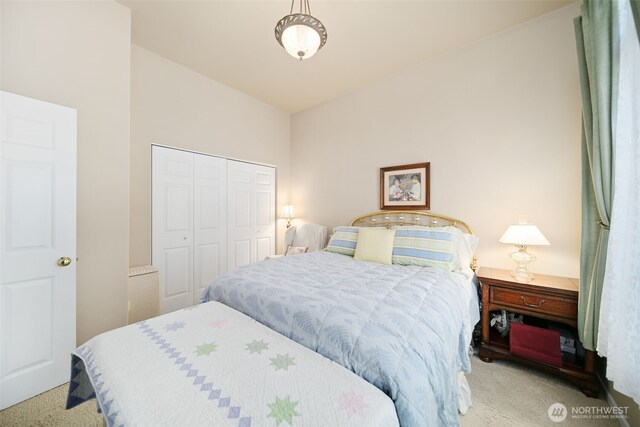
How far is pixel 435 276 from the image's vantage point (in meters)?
1.94

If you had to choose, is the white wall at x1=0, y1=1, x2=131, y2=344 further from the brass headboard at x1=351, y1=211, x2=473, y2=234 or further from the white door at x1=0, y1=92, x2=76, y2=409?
the brass headboard at x1=351, y1=211, x2=473, y2=234

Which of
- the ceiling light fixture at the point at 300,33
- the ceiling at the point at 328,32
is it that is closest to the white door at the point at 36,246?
the ceiling at the point at 328,32

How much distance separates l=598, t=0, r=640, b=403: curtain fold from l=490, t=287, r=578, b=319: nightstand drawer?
382 millimetres

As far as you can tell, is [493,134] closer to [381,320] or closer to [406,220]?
[406,220]

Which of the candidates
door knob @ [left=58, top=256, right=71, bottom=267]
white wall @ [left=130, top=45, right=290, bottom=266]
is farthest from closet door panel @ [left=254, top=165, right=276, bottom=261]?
door knob @ [left=58, top=256, right=71, bottom=267]

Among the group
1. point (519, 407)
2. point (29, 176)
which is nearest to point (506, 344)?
point (519, 407)

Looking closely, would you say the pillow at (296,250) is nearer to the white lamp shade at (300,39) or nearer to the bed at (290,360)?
the bed at (290,360)

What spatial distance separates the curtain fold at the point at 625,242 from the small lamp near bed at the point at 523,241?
56cm

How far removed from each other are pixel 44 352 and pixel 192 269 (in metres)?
1.52

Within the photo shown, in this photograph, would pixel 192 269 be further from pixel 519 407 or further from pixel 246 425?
pixel 519 407

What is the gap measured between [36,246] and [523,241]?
148 inches

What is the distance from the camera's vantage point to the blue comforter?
3.21 ft

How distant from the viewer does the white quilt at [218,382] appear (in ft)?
2.61

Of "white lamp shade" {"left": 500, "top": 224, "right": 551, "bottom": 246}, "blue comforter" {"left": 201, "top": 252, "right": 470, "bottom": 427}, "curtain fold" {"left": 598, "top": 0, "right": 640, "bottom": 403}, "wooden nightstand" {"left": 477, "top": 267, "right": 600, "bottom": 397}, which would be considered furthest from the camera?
"white lamp shade" {"left": 500, "top": 224, "right": 551, "bottom": 246}
